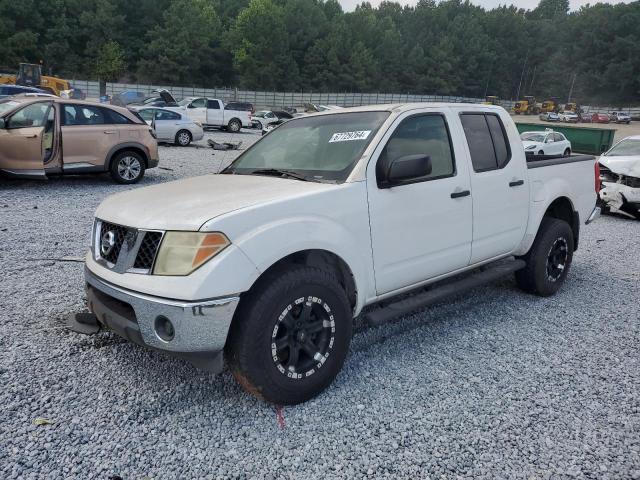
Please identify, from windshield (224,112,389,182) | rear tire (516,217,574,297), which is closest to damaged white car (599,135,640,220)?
rear tire (516,217,574,297)

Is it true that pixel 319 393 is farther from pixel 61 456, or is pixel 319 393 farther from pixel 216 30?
pixel 216 30

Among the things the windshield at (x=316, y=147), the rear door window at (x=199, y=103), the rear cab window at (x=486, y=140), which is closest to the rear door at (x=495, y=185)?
the rear cab window at (x=486, y=140)

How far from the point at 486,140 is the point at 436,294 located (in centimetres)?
150

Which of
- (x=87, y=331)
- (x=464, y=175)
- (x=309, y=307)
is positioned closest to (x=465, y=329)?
(x=464, y=175)

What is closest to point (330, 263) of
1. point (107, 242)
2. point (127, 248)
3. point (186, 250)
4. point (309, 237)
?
point (309, 237)

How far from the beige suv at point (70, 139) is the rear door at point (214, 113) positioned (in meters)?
16.8

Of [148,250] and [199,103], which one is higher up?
[199,103]

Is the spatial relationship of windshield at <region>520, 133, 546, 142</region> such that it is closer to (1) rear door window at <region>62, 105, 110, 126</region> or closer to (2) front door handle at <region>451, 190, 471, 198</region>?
(1) rear door window at <region>62, 105, 110, 126</region>

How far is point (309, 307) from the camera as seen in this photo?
288cm

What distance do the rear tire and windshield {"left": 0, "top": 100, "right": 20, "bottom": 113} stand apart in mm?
9156

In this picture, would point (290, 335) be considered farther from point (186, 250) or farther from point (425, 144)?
point (425, 144)

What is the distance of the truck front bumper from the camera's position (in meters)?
2.53

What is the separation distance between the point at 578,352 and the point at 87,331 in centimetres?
367

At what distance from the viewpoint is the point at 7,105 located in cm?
950
